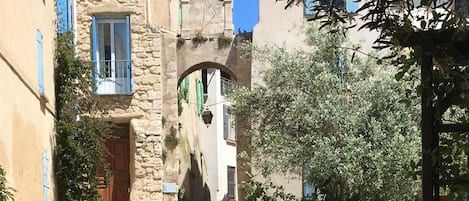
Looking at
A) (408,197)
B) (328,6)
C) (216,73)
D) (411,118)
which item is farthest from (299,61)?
(216,73)

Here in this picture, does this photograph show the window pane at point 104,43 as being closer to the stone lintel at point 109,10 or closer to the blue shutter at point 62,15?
the stone lintel at point 109,10

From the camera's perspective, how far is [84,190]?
14.7 meters

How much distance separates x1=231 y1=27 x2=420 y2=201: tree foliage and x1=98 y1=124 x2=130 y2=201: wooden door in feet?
14.3

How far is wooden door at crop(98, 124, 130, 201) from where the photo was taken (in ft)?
64.2

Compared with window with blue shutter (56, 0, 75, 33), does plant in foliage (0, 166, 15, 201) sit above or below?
below

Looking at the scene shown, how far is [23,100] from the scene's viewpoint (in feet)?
37.7

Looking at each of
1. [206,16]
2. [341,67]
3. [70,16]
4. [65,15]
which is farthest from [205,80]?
[341,67]

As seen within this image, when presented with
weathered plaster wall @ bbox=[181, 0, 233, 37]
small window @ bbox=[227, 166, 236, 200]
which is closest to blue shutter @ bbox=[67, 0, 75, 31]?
weathered plaster wall @ bbox=[181, 0, 233, 37]

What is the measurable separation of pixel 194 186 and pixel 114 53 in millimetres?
8508

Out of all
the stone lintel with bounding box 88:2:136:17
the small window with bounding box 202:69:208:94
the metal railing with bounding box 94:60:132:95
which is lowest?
the metal railing with bounding box 94:60:132:95

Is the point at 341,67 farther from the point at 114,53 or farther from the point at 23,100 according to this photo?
the point at 23,100

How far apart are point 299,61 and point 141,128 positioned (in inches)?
200

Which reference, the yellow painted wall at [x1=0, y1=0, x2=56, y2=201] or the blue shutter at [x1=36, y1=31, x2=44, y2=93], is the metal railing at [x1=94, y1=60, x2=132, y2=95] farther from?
the blue shutter at [x1=36, y1=31, x2=44, y2=93]

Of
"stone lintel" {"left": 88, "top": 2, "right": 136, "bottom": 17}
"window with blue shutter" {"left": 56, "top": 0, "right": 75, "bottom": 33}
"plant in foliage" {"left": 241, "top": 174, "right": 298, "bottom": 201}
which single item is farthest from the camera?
"stone lintel" {"left": 88, "top": 2, "right": 136, "bottom": 17}
